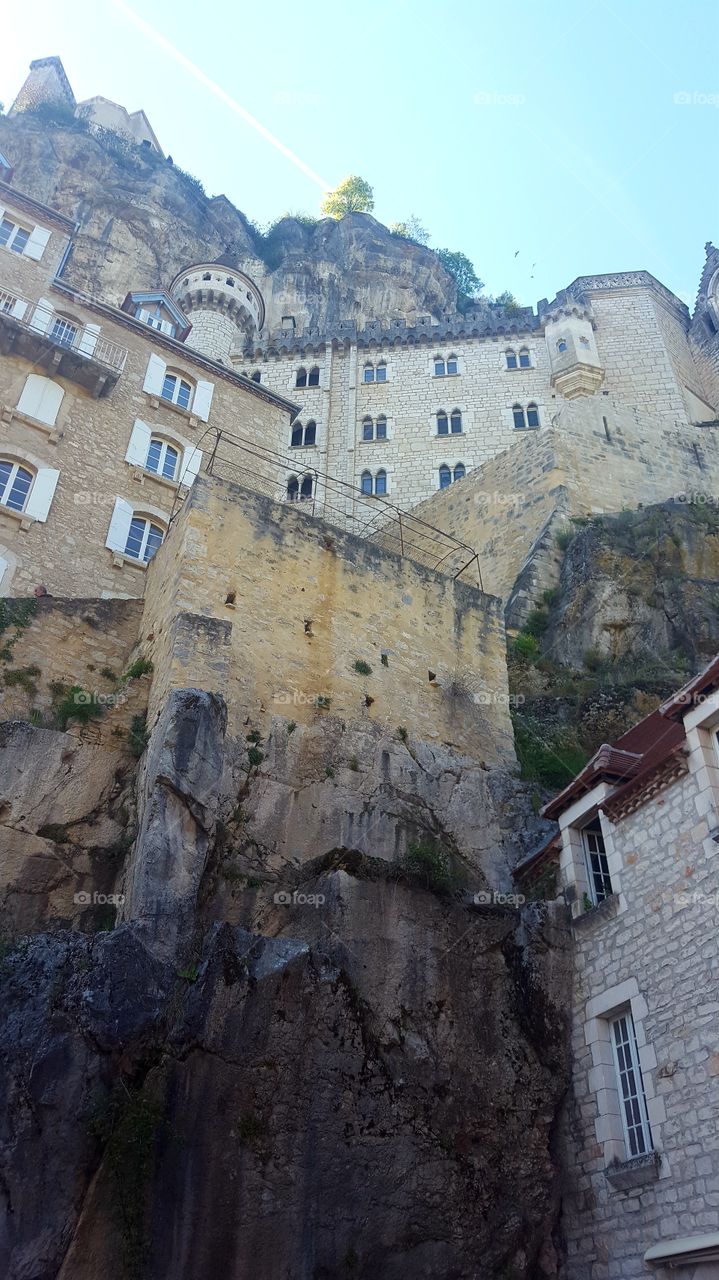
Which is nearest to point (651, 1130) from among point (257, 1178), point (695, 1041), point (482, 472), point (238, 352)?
point (695, 1041)

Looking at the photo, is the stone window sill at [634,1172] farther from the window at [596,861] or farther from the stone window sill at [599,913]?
the window at [596,861]

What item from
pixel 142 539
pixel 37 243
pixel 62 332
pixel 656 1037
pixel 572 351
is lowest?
pixel 656 1037

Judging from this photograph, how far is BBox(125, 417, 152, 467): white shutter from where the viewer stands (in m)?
21.8

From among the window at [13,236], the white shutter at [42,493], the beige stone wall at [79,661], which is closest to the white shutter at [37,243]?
the window at [13,236]

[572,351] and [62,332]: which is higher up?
[572,351]

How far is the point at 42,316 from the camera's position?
2266cm

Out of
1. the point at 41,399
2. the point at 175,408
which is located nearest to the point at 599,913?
the point at 41,399

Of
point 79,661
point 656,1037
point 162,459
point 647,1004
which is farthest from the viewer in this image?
point 162,459

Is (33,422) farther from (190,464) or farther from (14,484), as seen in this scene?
(190,464)

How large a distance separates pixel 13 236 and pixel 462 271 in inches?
1282

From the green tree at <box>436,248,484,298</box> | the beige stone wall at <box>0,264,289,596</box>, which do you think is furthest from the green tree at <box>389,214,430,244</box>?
the beige stone wall at <box>0,264,289,596</box>

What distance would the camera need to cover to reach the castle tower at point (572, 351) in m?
36.0

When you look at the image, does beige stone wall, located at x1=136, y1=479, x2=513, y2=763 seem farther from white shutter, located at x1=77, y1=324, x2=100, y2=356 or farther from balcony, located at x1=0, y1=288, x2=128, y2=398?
white shutter, located at x1=77, y1=324, x2=100, y2=356

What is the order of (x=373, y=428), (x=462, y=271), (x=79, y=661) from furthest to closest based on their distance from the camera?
(x=462, y=271), (x=373, y=428), (x=79, y=661)
